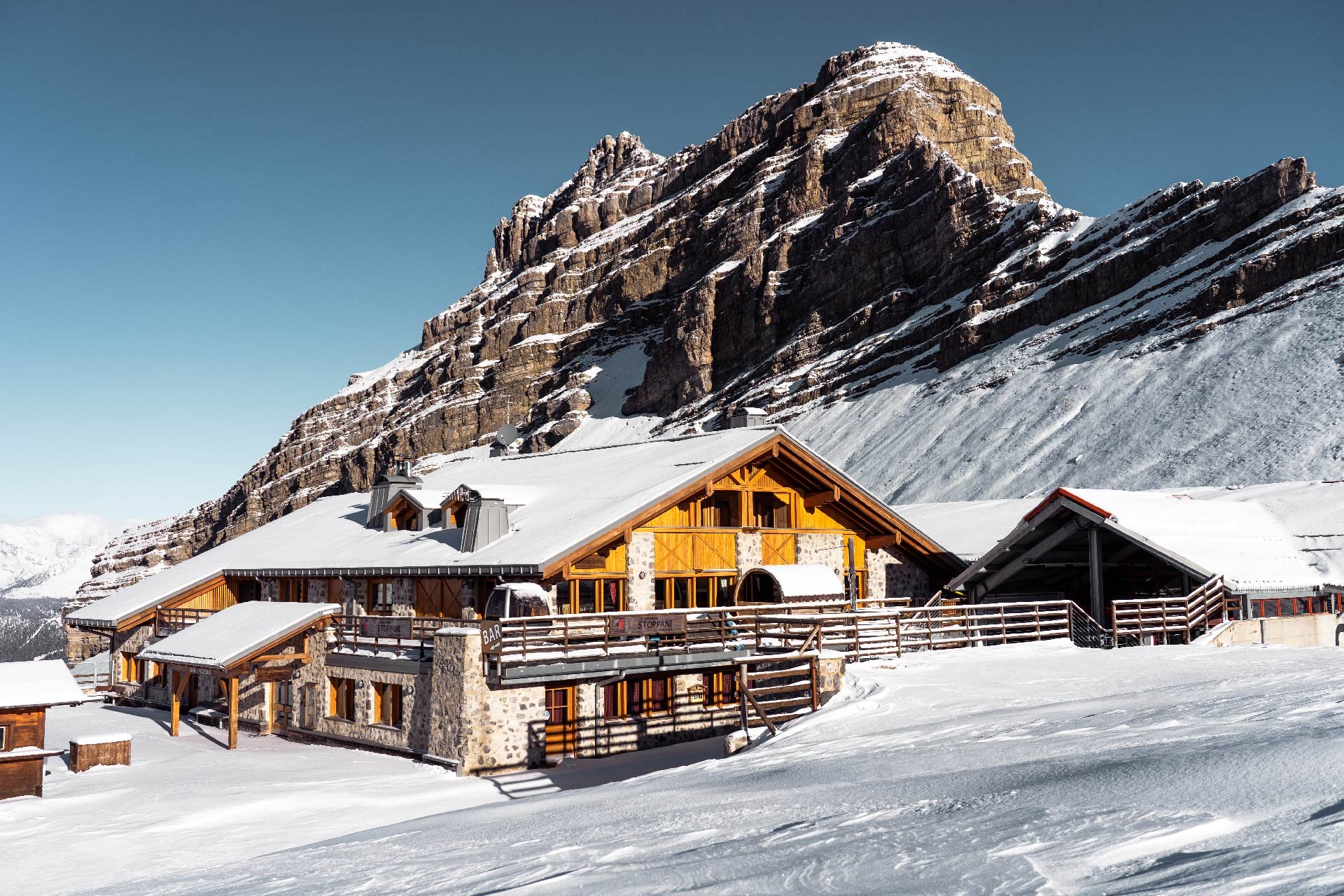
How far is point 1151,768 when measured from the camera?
908 cm

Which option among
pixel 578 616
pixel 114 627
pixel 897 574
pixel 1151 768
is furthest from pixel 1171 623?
pixel 114 627

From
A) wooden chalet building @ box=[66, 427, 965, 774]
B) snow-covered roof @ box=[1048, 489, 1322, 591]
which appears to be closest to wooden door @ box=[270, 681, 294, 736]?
wooden chalet building @ box=[66, 427, 965, 774]

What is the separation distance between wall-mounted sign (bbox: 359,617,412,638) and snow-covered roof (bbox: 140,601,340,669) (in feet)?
6.18

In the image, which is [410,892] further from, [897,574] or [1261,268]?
[1261,268]

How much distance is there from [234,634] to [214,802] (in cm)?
925

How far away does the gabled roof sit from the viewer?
25.6 meters

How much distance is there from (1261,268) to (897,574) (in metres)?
57.9

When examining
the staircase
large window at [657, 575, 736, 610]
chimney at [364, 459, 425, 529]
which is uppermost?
Answer: chimney at [364, 459, 425, 529]

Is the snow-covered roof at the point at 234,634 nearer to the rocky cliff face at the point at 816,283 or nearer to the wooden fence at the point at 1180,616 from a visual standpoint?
the wooden fence at the point at 1180,616

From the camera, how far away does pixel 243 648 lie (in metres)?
25.5

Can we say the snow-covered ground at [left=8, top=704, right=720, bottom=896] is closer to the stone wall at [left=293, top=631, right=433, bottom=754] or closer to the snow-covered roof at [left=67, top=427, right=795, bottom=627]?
the stone wall at [left=293, top=631, right=433, bottom=754]

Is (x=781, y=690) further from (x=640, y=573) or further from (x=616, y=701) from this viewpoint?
(x=640, y=573)

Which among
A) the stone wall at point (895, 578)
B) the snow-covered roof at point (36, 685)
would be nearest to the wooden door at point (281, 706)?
the snow-covered roof at point (36, 685)

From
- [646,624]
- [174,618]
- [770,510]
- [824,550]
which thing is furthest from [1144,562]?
[174,618]
